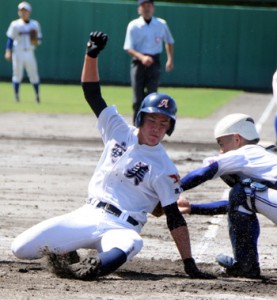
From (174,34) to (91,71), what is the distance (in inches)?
1016

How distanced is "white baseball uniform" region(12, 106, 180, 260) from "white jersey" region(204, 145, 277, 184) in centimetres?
34

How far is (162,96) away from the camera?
6961mm

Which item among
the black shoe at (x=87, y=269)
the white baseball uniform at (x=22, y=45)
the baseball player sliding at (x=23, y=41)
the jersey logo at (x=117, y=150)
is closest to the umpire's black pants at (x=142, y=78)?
the baseball player sliding at (x=23, y=41)

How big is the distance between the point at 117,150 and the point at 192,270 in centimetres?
99

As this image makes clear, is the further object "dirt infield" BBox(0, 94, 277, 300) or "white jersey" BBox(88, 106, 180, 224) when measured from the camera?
"white jersey" BBox(88, 106, 180, 224)

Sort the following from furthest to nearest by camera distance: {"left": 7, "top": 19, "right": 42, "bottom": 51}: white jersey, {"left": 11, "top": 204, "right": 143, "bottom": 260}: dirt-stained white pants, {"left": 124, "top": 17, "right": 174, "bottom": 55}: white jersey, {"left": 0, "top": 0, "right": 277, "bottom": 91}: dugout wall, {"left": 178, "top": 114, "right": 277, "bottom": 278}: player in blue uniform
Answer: {"left": 0, "top": 0, "right": 277, "bottom": 91}: dugout wall → {"left": 7, "top": 19, "right": 42, "bottom": 51}: white jersey → {"left": 124, "top": 17, "right": 174, "bottom": 55}: white jersey → {"left": 178, "top": 114, "right": 277, "bottom": 278}: player in blue uniform → {"left": 11, "top": 204, "right": 143, "bottom": 260}: dirt-stained white pants

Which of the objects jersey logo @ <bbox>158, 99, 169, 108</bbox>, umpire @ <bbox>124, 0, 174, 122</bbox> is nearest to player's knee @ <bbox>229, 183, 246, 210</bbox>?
jersey logo @ <bbox>158, 99, 169, 108</bbox>

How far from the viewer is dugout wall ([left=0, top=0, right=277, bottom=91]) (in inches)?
1276

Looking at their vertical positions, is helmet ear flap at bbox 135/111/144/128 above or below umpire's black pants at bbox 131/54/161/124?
above

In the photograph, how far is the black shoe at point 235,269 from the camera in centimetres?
718

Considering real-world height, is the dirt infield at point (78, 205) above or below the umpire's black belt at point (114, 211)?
below

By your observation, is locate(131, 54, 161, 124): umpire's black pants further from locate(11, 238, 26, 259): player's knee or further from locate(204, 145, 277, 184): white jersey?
locate(11, 238, 26, 259): player's knee

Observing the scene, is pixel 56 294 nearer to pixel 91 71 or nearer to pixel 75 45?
pixel 91 71

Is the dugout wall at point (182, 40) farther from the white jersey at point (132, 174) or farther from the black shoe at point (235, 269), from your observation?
the black shoe at point (235, 269)
